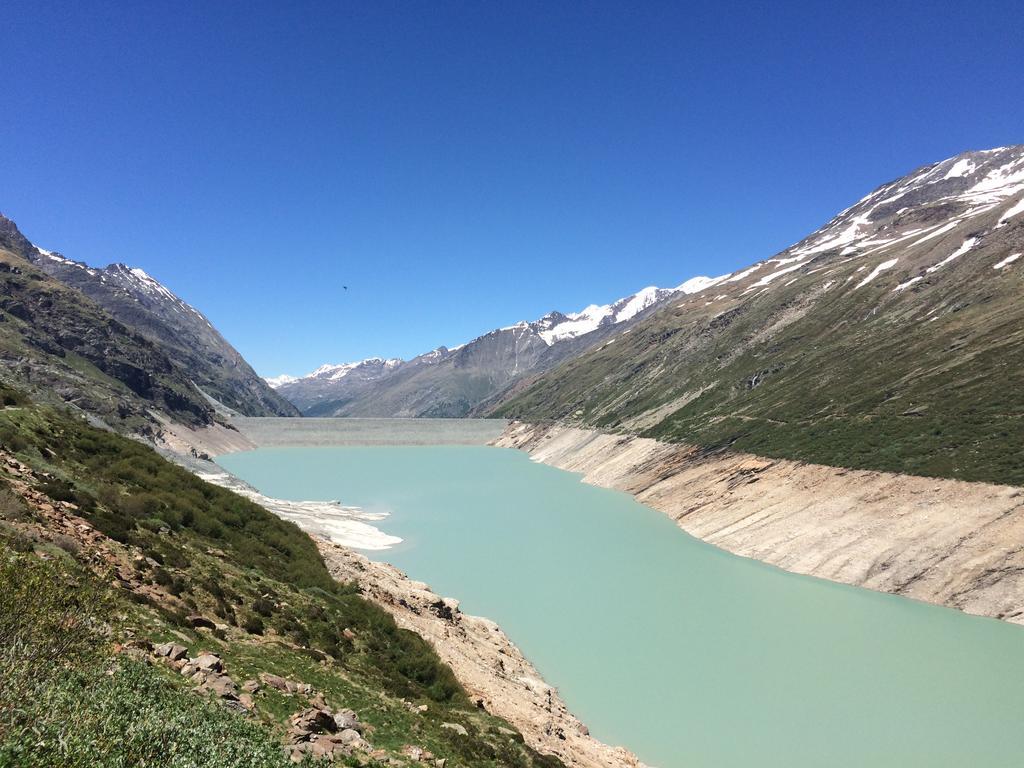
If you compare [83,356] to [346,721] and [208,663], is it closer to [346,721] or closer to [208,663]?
[208,663]

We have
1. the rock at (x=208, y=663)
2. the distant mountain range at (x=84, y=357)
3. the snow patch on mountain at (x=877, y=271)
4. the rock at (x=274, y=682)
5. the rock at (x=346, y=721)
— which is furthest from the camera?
the snow patch on mountain at (x=877, y=271)

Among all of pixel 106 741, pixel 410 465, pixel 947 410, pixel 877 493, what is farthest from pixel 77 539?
pixel 410 465

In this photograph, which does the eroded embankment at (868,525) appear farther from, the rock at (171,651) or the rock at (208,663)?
the rock at (171,651)

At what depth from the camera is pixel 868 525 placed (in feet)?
159

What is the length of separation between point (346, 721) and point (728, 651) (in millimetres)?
28013

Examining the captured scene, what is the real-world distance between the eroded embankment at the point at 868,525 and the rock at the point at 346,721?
43.0 metres

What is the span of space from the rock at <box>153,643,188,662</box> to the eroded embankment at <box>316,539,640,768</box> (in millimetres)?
11928

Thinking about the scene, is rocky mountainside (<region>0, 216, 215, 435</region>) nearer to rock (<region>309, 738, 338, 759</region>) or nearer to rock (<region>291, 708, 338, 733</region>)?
rock (<region>291, 708, 338, 733</region>)

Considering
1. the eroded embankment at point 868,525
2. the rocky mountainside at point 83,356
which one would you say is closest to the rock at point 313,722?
the eroded embankment at point 868,525

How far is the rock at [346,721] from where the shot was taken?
13.3 m

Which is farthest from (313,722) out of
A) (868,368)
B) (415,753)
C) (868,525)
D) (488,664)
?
(868,368)

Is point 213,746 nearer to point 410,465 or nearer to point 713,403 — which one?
point 713,403

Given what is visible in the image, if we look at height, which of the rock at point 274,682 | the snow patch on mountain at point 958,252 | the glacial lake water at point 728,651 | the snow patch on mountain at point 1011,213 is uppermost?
the snow patch on mountain at point 1011,213

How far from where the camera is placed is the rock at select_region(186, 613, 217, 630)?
15.1 metres
